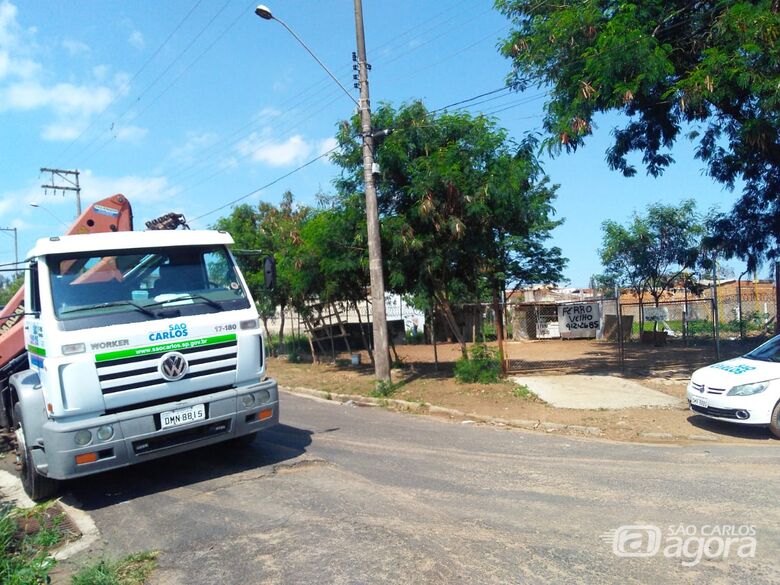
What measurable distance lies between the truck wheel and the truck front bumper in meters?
0.35

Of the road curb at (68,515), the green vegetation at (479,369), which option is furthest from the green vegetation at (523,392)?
the road curb at (68,515)

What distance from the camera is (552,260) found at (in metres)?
24.5

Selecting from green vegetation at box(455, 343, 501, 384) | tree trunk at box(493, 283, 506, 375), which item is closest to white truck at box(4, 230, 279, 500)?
green vegetation at box(455, 343, 501, 384)

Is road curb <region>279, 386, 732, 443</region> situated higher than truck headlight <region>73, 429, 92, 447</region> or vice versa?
truck headlight <region>73, 429, 92, 447</region>

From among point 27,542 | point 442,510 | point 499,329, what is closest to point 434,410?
point 499,329

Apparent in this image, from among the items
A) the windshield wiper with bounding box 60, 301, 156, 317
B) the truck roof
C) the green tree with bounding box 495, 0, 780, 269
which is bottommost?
the windshield wiper with bounding box 60, 301, 156, 317

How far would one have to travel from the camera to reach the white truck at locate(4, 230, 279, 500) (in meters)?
5.89

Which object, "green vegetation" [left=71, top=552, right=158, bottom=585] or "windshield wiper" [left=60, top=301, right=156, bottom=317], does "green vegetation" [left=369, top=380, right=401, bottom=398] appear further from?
"green vegetation" [left=71, top=552, right=158, bottom=585]

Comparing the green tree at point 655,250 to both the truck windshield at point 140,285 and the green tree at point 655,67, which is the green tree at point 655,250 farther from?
the truck windshield at point 140,285

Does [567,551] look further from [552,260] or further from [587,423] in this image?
[552,260]

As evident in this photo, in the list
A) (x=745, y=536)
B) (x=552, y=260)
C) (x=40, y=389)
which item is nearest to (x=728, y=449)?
(x=745, y=536)

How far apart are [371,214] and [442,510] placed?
8.30 meters

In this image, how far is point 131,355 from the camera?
19.9ft

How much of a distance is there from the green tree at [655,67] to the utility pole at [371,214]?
3098 millimetres
